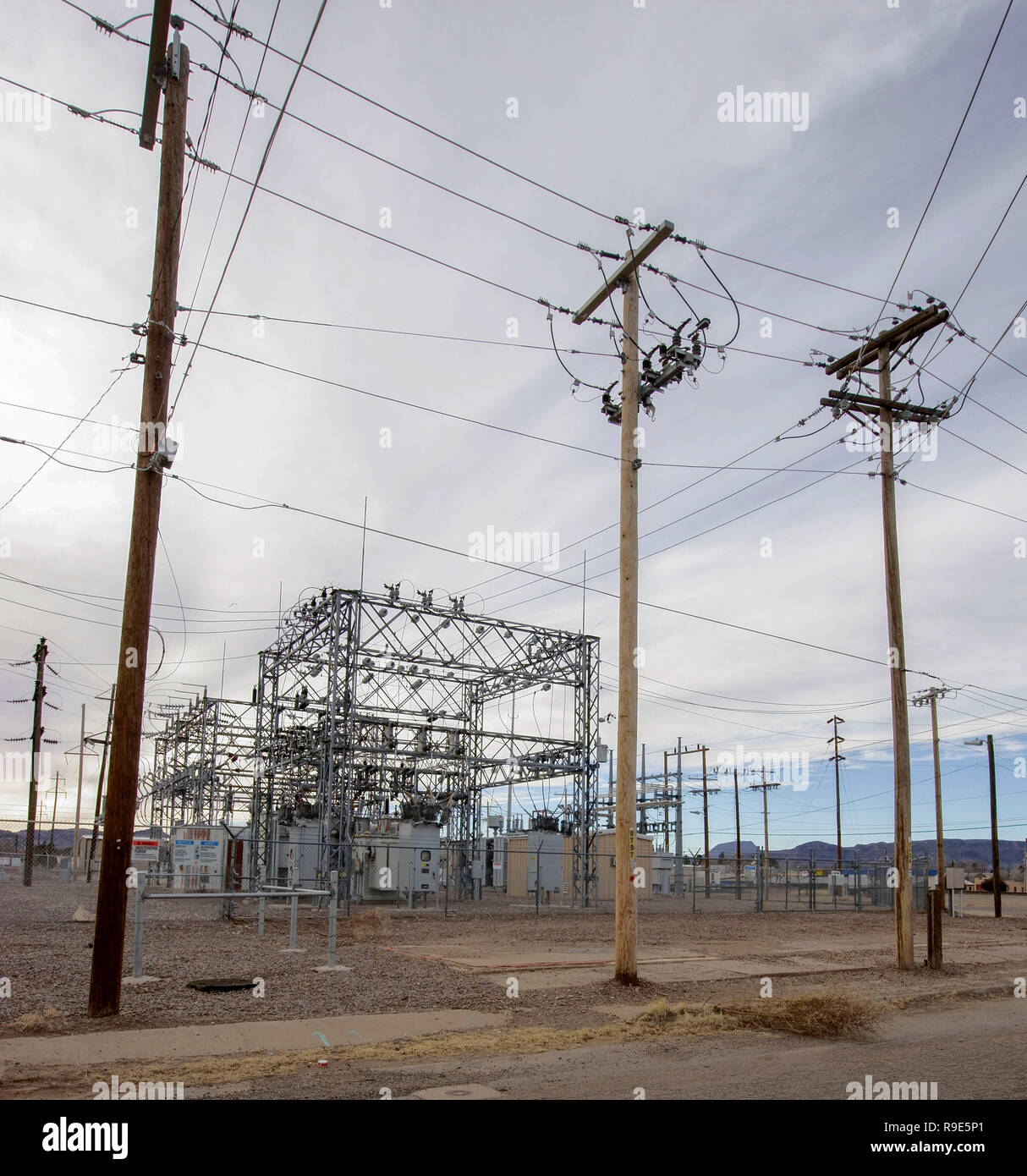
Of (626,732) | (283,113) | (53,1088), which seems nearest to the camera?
(53,1088)

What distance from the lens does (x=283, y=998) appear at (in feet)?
36.1

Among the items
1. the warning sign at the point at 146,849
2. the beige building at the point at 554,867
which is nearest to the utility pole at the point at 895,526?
the beige building at the point at 554,867

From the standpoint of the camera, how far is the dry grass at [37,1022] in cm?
888

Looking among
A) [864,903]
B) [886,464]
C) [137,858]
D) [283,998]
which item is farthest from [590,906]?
[137,858]

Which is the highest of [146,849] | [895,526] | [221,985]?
[895,526]

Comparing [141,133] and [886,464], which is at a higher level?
[141,133]

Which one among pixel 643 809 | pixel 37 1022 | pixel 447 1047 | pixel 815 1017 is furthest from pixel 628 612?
pixel 643 809

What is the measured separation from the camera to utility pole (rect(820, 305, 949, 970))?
52.3ft

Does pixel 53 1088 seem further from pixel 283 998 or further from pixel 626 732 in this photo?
pixel 626 732

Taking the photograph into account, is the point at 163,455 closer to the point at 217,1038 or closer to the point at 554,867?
the point at 217,1038

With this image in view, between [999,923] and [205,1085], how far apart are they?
3128cm

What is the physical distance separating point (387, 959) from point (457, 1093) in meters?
8.59

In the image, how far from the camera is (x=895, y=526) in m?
16.7

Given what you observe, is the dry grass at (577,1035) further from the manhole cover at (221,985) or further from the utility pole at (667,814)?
the utility pole at (667,814)
